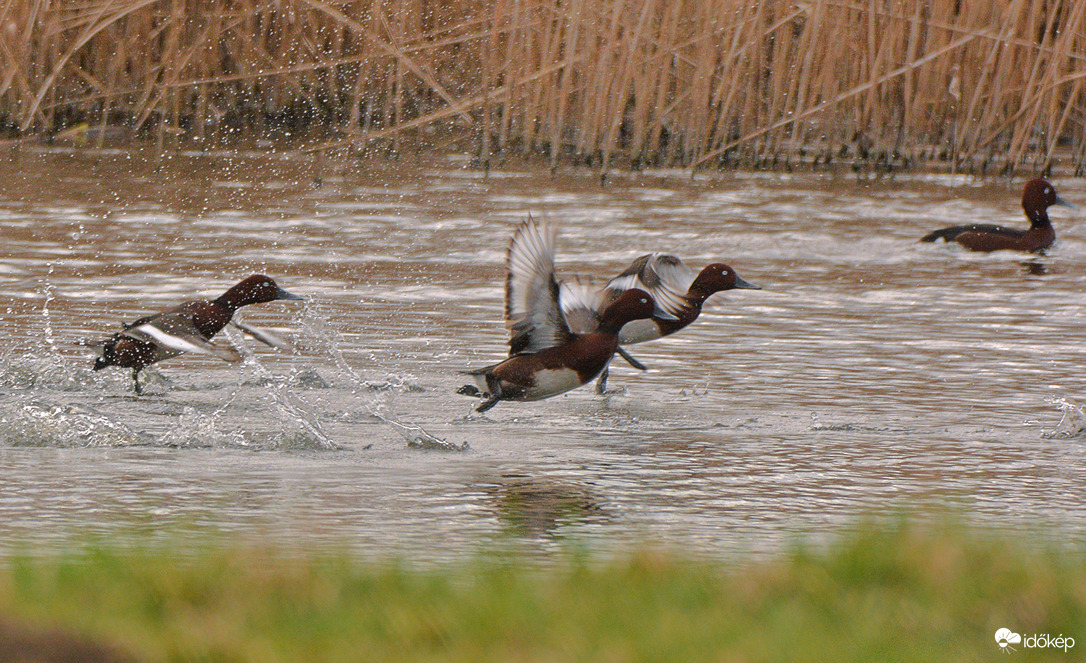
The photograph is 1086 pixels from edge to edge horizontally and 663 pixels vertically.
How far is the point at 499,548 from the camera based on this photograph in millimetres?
4434

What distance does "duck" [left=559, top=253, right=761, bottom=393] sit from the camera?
734cm

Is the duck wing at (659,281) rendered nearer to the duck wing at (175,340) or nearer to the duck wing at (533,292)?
the duck wing at (533,292)

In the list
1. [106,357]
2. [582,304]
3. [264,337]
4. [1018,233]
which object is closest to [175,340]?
[106,357]

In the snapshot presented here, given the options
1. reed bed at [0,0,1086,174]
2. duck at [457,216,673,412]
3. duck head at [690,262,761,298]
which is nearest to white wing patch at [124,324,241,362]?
duck at [457,216,673,412]

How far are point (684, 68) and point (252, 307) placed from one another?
7.11m

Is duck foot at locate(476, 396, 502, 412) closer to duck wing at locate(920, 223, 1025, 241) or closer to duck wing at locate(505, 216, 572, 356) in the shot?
duck wing at locate(505, 216, 572, 356)

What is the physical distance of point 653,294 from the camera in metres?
7.84

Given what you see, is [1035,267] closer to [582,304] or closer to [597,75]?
[597,75]

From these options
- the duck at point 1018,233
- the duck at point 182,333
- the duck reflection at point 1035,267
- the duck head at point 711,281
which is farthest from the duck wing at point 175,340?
the duck at point 1018,233

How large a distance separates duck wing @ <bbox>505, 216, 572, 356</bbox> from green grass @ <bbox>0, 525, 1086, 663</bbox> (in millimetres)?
2323

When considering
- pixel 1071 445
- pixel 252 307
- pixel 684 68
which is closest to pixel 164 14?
pixel 684 68

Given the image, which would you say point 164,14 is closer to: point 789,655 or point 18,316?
point 18,316

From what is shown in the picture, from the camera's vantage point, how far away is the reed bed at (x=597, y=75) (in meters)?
13.1

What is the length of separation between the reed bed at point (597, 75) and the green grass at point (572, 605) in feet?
29.5
